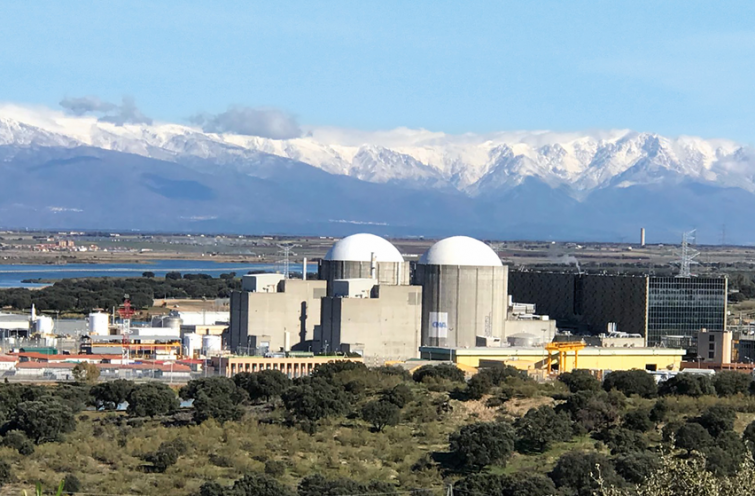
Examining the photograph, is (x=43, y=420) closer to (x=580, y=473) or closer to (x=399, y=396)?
(x=399, y=396)

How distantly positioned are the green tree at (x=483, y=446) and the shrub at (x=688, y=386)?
13.1 m

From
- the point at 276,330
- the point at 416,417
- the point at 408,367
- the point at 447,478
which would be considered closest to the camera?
the point at 447,478

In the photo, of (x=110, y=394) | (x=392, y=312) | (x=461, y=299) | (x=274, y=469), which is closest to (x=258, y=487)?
(x=274, y=469)

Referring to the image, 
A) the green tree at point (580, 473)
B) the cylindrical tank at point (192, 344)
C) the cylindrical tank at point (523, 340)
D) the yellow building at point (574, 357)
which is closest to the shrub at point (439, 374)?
the yellow building at point (574, 357)

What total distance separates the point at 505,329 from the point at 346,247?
10.0m

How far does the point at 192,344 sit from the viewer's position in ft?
269

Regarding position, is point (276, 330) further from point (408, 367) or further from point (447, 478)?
point (447, 478)

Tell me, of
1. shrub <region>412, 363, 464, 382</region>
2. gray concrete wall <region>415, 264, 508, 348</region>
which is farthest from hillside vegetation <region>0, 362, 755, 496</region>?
gray concrete wall <region>415, 264, 508, 348</region>

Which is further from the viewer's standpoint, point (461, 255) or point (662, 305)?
point (662, 305)

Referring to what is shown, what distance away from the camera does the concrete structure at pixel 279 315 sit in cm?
7725

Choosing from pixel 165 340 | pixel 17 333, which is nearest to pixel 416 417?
pixel 165 340

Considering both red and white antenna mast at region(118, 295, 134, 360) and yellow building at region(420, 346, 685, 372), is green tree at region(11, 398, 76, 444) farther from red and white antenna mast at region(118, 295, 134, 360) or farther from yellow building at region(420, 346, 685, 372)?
red and white antenna mast at region(118, 295, 134, 360)

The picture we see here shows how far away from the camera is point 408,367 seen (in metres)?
70.1

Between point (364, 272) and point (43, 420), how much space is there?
108 ft
